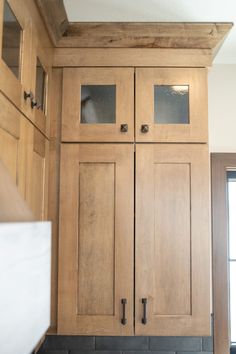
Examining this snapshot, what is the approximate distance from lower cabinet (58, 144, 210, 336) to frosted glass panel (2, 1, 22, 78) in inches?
25.6

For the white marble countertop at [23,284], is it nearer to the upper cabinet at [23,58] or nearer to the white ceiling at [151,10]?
the upper cabinet at [23,58]

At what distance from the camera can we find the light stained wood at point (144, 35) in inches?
69.6

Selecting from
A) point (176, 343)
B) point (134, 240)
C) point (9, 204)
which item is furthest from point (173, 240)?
point (9, 204)

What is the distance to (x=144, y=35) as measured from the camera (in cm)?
179

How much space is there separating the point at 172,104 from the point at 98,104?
364 mm

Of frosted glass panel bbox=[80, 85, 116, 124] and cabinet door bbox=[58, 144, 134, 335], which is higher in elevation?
frosted glass panel bbox=[80, 85, 116, 124]

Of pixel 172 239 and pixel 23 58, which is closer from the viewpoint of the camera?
pixel 23 58

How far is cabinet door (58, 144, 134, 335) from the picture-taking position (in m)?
1.72

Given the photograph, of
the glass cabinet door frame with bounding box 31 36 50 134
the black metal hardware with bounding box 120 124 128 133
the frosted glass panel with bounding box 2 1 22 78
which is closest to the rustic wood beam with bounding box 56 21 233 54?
the glass cabinet door frame with bounding box 31 36 50 134

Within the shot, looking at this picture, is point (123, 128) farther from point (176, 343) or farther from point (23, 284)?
point (23, 284)

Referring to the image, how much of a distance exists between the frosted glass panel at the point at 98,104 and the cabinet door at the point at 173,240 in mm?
224

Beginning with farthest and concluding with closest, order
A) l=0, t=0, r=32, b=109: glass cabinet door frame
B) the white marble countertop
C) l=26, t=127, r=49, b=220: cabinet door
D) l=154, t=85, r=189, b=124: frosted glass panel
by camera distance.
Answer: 1. l=154, t=85, r=189, b=124: frosted glass panel
2. l=26, t=127, r=49, b=220: cabinet door
3. l=0, t=0, r=32, b=109: glass cabinet door frame
4. the white marble countertop

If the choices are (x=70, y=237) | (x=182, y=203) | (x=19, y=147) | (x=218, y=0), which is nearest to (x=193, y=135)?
(x=182, y=203)

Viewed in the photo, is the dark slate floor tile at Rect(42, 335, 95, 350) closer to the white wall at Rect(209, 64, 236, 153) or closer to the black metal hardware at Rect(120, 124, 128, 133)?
the black metal hardware at Rect(120, 124, 128, 133)
